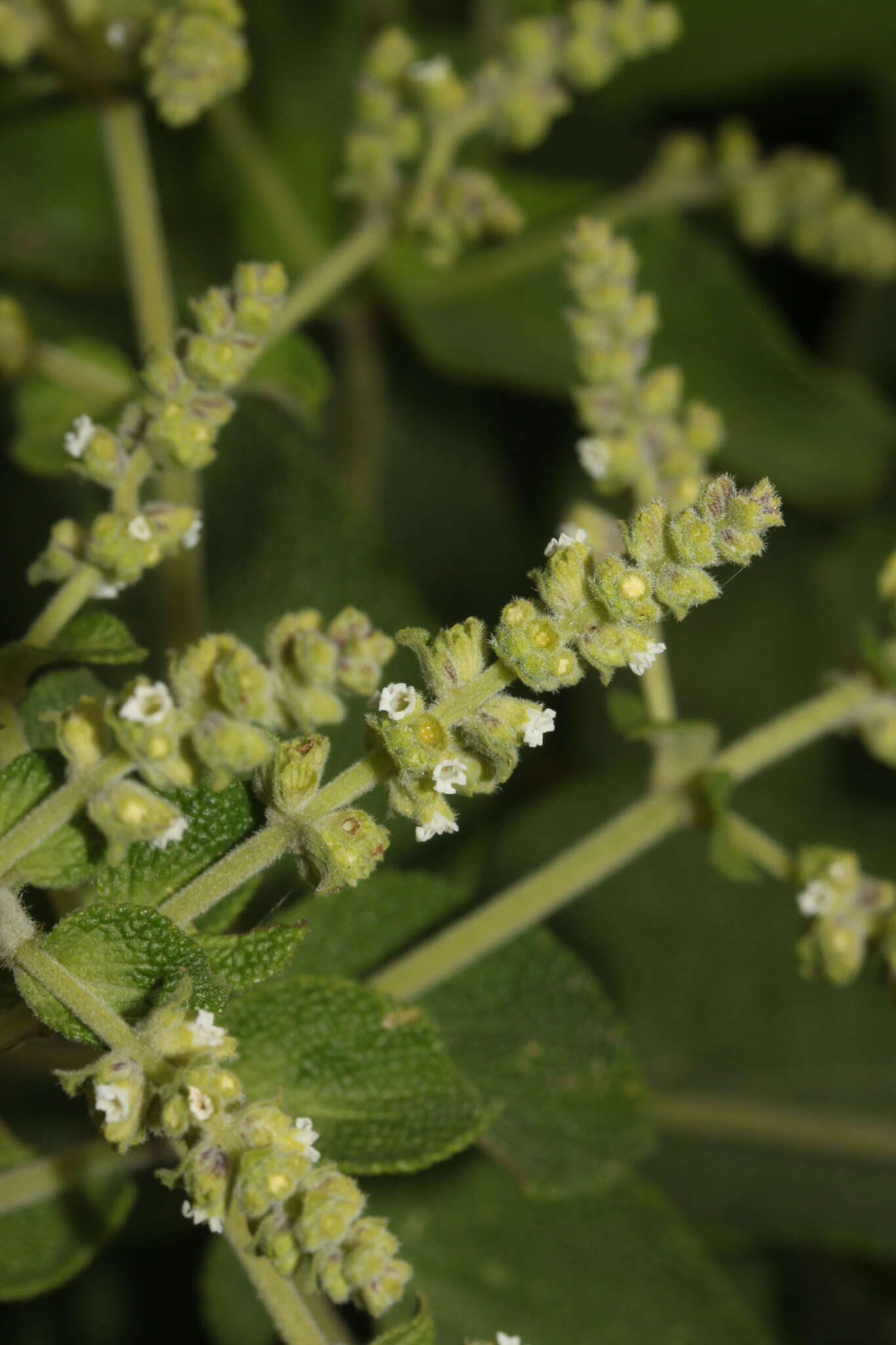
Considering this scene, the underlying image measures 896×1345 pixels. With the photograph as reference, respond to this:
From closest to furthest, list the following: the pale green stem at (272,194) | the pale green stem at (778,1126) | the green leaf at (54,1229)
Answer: the green leaf at (54,1229), the pale green stem at (778,1126), the pale green stem at (272,194)

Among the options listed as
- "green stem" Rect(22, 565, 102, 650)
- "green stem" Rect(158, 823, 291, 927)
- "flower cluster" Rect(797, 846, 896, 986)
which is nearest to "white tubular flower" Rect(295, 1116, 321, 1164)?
"green stem" Rect(158, 823, 291, 927)

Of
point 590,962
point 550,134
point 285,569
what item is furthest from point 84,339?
point 550,134

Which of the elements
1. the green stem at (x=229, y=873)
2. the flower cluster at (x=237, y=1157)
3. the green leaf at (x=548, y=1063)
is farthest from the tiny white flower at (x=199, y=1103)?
the green leaf at (x=548, y=1063)

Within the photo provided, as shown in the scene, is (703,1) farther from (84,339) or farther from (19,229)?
(84,339)

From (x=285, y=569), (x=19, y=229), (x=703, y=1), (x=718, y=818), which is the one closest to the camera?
(x=718, y=818)

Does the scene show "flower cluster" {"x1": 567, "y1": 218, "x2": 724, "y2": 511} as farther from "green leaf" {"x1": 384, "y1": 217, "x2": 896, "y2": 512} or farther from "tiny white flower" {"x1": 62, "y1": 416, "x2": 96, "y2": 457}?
"green leaf" {"x1": 384, "y1": 217, "x2": 896, "y2": 512}

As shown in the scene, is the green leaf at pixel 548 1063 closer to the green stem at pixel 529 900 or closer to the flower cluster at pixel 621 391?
the green stem at pixel 529 900
